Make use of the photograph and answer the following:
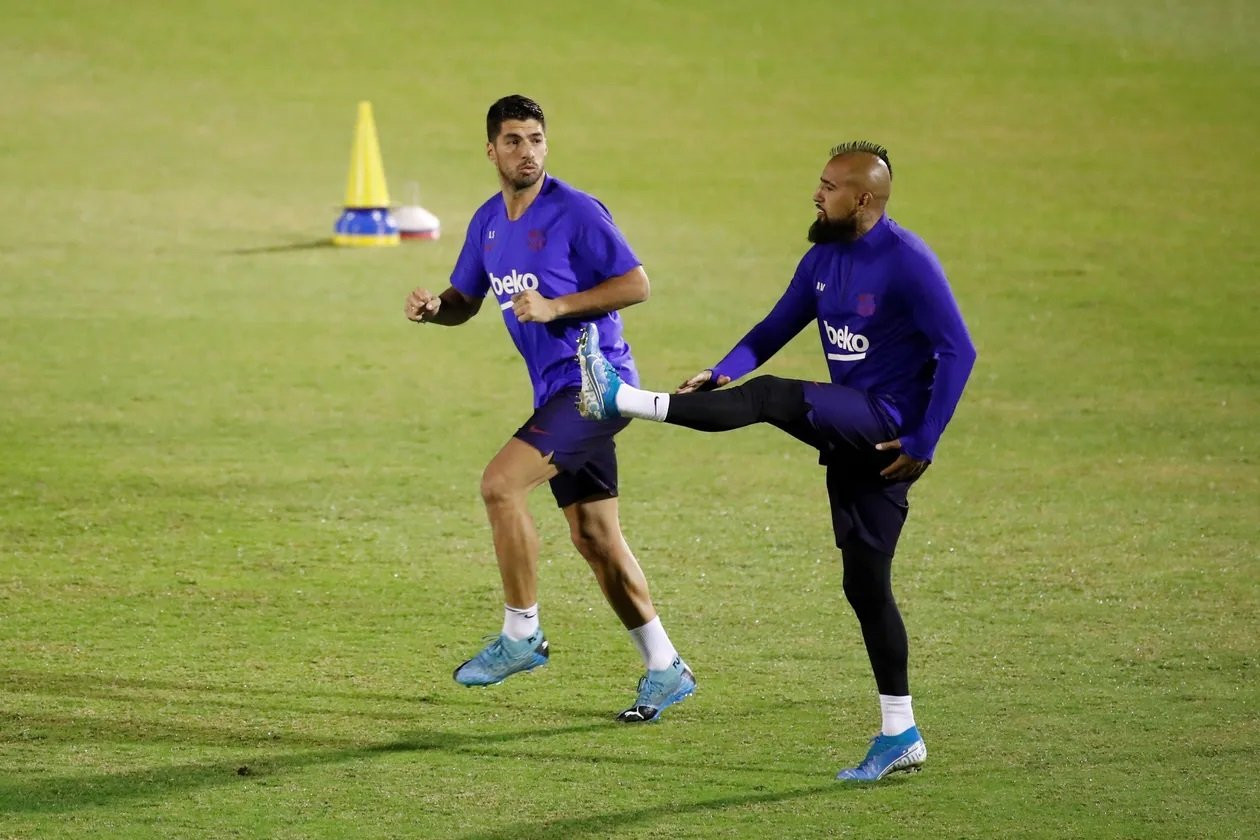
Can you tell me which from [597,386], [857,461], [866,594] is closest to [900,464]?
[857,461]

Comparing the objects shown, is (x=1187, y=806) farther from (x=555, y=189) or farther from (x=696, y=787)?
(x=555, y=189)

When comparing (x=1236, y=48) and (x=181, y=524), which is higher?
(x=1236, y=48)

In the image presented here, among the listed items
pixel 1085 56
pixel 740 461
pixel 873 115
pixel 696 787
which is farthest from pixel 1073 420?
pixel 1085 56

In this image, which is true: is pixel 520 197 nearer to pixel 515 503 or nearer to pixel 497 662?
pixel 515 503

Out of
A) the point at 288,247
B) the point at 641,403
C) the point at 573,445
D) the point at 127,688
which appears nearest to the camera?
the point at 641,403

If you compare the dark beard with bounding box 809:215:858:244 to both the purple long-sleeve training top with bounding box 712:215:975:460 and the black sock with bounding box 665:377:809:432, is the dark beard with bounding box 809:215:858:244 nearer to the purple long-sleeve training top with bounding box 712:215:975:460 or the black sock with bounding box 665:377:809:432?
the purple long-sleeve training top with bounding box 712:215:975:460

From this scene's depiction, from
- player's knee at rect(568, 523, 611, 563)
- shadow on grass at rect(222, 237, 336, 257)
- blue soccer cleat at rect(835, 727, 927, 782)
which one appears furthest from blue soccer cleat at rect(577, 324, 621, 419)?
shadow on grass at rect(222, 237, 336, 257)

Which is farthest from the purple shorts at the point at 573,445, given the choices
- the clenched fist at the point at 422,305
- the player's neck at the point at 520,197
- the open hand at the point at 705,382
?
the player's neck at the point at 520,197

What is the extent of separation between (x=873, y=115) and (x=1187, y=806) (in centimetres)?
1836

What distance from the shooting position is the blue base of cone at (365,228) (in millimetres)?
17859

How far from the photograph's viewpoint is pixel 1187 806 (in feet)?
19.6

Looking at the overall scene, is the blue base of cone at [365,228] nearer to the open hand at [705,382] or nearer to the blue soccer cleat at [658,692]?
the blue soccer cleat at [658,692]

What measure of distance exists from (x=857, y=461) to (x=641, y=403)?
72cm

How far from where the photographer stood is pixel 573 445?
678 centimetres
